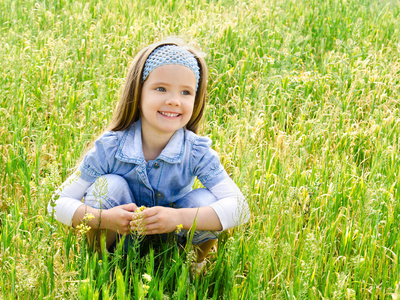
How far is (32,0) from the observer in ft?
16.4

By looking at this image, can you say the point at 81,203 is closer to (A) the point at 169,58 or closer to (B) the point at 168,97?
(B) the point at 168,97

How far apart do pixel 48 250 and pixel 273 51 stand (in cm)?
276

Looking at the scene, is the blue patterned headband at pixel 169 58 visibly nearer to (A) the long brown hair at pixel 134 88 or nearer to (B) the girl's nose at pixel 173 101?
(A) the long brown hair at pixel 134 88

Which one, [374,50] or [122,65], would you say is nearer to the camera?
[122,65]

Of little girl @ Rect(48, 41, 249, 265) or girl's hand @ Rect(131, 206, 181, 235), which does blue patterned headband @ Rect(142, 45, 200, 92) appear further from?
girl's hand @ Rect(131, 206, 181, 235)

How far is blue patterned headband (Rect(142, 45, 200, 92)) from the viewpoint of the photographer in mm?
2021

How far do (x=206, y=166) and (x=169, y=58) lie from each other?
0.45m

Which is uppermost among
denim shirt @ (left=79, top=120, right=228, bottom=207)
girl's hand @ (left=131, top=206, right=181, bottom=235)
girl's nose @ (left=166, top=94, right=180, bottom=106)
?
girl's nose @ (left=166, top=94, right=180, bottom=106)

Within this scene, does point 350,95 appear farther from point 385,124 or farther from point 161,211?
point 161,211

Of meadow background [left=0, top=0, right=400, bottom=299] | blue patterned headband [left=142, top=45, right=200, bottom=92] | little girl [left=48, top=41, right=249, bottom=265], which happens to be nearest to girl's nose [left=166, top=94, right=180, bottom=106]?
little girl [left=48, top=41, right=249, bottom=265]

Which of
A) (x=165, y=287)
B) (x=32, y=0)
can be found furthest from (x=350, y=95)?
(x=32, y=0)

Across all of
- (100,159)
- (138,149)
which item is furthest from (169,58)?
A: (100,159)

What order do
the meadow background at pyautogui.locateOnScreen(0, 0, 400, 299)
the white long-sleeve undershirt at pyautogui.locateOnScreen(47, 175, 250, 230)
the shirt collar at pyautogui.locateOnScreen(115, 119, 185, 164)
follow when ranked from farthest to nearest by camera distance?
the shirt collar at pyautogui.locateOnScreen(115, 119, 185, 164) < the white long-sleeve undershirt at pyautogui.locateOnScreen(47, 175, 250, 230) < the meadow background at pyautogui.locateOnScreen(0, 0, 400, 299)

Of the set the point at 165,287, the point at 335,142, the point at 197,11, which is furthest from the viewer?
the point at 197,11
